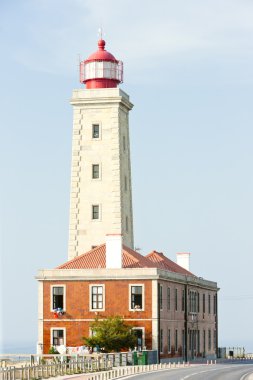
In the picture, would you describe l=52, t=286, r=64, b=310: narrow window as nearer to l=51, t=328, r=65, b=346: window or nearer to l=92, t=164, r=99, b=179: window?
l=51, t=328, r=65, b=346: window

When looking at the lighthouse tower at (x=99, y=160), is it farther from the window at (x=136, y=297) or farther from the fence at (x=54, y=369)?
the fence at (x=54, y=369)

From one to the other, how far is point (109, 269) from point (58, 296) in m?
4.42

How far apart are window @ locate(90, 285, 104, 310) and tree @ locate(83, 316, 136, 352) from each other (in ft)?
8.20

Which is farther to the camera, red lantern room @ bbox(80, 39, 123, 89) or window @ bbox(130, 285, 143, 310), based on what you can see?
red lantern room @ bbox(80, 39, 123, 89)

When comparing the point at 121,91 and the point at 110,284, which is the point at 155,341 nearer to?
the point at 110,284

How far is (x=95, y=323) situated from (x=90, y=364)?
1632cm

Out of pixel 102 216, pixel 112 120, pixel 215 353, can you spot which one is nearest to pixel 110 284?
pixel 102 216

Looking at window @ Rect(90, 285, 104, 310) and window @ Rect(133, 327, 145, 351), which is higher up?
window @ Rect(90, 285, 104, 310)

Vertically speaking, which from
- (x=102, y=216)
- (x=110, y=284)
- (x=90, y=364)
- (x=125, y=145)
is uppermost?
(x=125, y=145)

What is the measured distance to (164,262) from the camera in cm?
9819

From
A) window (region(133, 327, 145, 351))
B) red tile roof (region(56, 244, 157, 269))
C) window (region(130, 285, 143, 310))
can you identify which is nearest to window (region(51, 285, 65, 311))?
red tile roof (region(56, 244, 157, 269))

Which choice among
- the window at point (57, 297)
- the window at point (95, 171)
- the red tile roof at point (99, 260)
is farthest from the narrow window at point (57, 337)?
the window at point (95, 171)

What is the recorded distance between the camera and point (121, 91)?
9719cm

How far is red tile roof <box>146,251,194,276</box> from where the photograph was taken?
96688mm
